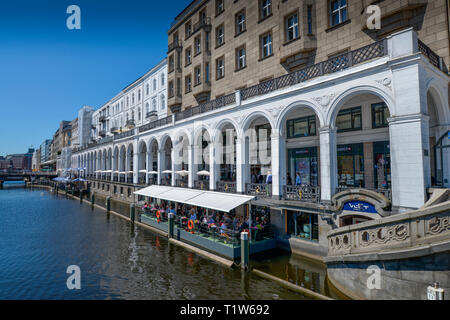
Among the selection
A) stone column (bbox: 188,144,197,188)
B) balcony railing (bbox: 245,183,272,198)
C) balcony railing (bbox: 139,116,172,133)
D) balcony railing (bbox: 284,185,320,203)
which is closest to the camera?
balcony railing (bbox: 284,185,320,203)

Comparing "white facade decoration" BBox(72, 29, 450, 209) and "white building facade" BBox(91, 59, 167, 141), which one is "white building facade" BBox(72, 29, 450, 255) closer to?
"white facade decoration" BBox(72, 29, 450, 209)

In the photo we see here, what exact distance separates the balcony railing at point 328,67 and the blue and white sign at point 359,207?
21.5ft

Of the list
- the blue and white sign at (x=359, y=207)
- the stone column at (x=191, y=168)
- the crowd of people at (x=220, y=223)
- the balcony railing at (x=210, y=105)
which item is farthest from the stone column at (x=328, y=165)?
the stone column at (x=191, y=168)

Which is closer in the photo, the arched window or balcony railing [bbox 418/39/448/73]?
balcony railing [bbox 418/39/448/73]

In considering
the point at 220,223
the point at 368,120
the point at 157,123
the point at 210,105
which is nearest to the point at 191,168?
the point at 210,105

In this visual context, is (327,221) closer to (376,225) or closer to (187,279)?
(376,225)

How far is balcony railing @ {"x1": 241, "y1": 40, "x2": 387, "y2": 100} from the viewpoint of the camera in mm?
11320

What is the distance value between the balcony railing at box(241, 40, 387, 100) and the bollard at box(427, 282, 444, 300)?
9.24m

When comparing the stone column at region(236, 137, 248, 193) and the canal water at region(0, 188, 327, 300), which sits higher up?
the stone column at region(236, 137, 248, 193)

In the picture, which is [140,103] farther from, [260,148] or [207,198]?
[207,198]

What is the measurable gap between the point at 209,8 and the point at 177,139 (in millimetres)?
13788

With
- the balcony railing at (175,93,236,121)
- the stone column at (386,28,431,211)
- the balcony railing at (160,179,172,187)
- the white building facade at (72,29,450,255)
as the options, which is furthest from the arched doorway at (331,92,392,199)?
the balcony railing at (160,179,172,187)

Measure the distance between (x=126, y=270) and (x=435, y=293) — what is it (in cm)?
1207
